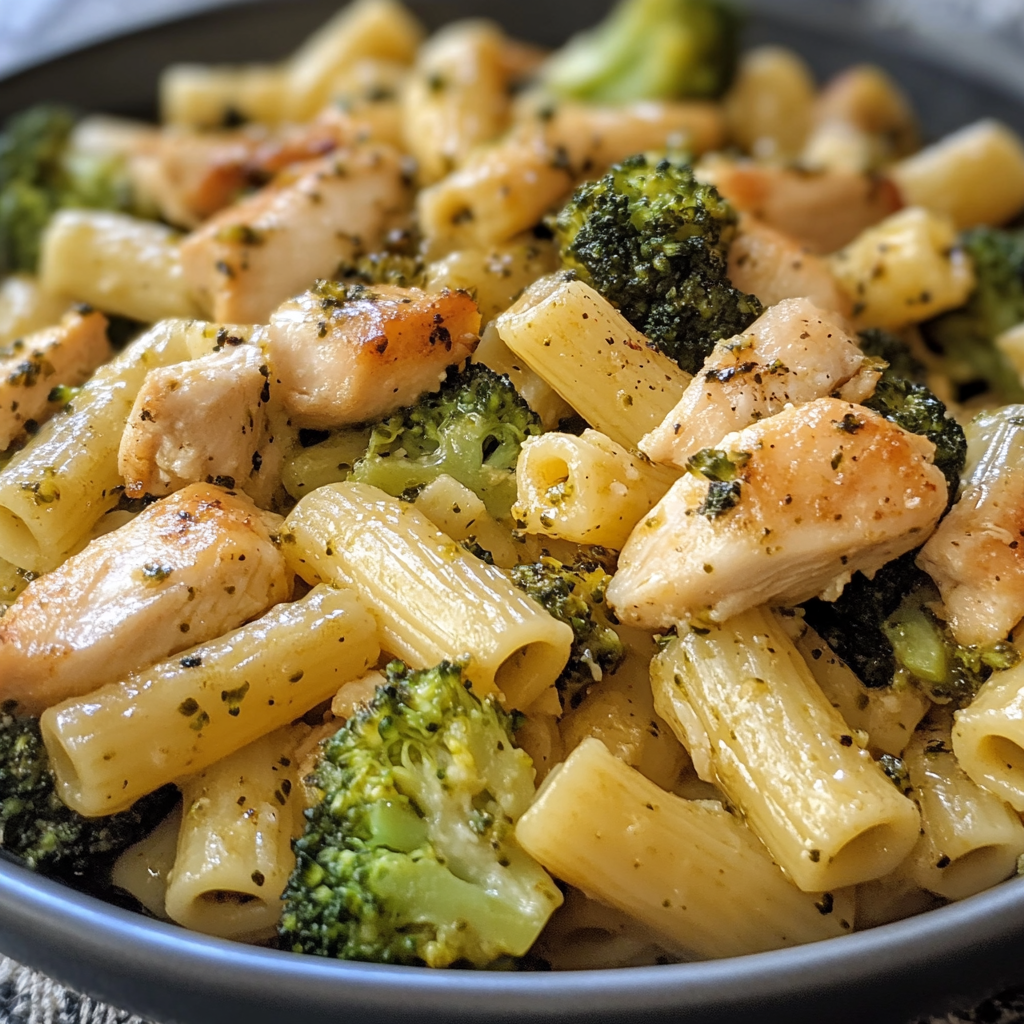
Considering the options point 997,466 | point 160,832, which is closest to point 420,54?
point 997,466

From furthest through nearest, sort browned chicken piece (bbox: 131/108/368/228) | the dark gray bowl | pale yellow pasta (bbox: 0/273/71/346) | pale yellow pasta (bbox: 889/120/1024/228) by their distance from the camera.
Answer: pale yellow pasta (bbox: 889/120/1024/228)
browned chicken piece (bbox: 131/108/368/228)
pale yellow pasta (bbox: 0/273/71/346)
the dark gray bowl

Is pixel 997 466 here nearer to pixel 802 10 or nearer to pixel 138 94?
pixel 802 10

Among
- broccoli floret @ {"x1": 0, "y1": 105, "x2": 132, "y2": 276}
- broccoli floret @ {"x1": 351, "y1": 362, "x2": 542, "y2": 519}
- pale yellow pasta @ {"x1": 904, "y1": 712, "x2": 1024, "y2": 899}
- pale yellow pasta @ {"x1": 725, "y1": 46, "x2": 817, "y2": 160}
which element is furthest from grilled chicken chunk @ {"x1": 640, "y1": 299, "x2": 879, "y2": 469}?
broccoli floret @ {"x1": 0, "y1": 105, "x2": 132, "y2": 276}

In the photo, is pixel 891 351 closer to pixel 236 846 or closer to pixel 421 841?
pixel 421 841

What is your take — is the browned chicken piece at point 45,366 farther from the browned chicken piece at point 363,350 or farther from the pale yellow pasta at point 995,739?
the pale yellow pasta at point 995,739

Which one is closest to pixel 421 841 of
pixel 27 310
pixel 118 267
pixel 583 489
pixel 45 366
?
pixel 583 489

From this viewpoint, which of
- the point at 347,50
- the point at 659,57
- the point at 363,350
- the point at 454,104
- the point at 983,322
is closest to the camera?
the point at 363,350

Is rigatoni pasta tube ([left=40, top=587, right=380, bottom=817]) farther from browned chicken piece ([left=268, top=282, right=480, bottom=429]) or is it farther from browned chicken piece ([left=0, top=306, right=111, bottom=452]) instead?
browned chicken piece ([left=0, top=306, right=111, bottom=452])
